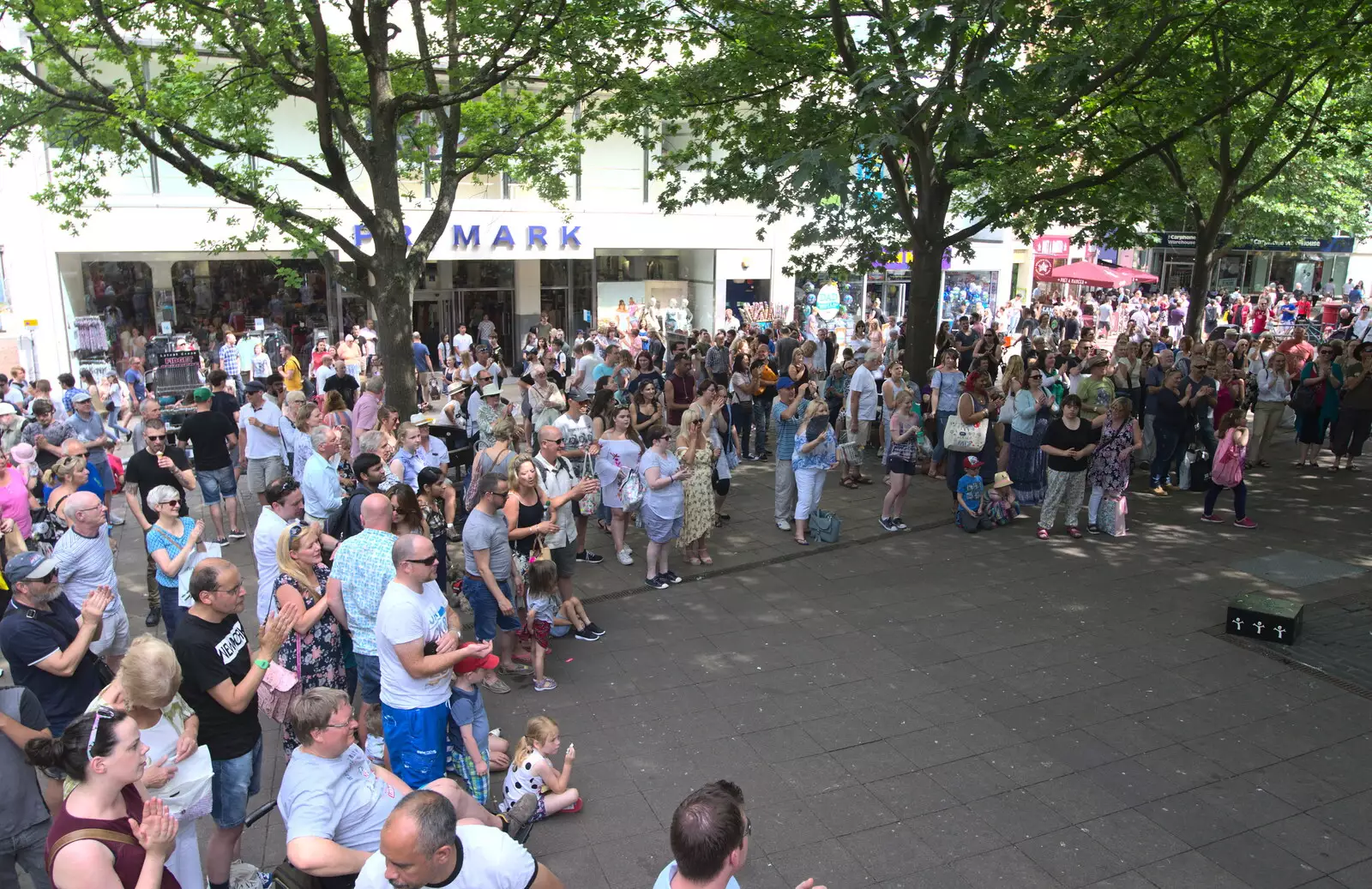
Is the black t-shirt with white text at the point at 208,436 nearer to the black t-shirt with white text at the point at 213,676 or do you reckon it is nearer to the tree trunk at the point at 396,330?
the tree trunk at the point at 396,330

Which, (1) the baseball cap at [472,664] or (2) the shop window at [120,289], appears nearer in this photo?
(1) the baseball cap at [472,664]

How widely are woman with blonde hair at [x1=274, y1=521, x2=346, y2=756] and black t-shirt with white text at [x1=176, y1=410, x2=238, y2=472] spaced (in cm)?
444

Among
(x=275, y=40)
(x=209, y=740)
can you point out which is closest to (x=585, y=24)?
(x=275, y=40)

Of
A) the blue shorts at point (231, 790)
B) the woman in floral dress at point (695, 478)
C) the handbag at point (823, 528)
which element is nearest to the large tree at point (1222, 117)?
the handbag at point (823, 528)

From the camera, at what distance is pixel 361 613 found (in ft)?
17.6

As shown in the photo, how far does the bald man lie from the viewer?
17.3 ft

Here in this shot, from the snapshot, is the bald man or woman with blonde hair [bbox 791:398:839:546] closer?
the bald man

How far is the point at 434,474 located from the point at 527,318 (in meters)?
18.4

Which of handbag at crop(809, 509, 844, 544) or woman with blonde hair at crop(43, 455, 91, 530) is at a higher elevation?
woman with blonde hair at crop(43, 455, 91, 530)

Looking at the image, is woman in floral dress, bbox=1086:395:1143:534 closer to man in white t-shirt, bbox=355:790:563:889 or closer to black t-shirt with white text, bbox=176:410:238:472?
man in white t-shirt, bbox=355:790:563:889

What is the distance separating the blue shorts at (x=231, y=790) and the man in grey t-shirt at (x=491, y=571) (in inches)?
85.5

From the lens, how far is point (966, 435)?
10305mm

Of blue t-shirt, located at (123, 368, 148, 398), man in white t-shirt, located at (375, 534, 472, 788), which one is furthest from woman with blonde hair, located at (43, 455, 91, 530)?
blue t-shirt, located at (123, 368, 148, 398)

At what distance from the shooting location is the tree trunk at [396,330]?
11.1 metres
